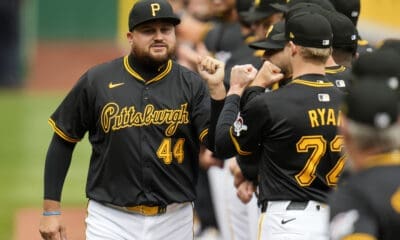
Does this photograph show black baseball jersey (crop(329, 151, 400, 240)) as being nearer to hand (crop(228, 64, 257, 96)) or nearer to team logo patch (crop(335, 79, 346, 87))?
hand (crop(228, 64, 257, 96))

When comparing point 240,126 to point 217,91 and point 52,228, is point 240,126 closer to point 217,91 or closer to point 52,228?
point 217,91

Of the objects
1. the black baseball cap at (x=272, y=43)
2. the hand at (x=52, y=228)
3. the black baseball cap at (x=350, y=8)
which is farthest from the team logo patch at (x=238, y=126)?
the black baseball cap at (x=350, y=8)

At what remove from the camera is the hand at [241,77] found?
247 inches

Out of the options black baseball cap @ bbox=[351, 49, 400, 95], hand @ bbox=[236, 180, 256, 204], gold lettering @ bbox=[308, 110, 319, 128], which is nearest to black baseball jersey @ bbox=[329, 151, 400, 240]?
black baseball cap @ bbox=[351, 49, 400, 95]

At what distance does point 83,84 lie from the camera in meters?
6.58

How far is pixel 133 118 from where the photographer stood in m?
6.48

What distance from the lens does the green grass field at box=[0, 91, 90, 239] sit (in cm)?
1260

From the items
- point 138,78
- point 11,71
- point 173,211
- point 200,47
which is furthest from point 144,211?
point 11,71

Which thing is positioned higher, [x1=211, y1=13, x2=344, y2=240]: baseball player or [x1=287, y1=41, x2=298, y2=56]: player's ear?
[x1=287, y1=41, x2=298, y2=56]: player's ear

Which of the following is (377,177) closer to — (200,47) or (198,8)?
(200,47)

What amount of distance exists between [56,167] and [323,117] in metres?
1.73

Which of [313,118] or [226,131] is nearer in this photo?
[313,118]

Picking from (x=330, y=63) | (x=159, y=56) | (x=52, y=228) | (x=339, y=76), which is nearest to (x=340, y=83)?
(x=339, y=76)

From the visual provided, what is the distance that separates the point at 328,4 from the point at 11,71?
16.7 meters
